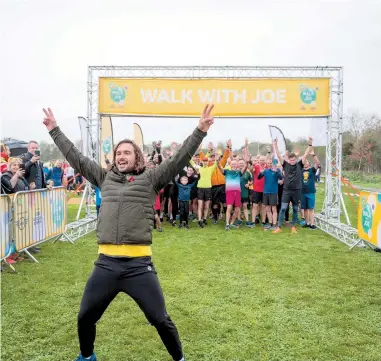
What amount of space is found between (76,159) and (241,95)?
28.2 ft

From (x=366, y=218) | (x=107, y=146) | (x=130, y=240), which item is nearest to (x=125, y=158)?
(x=130, y=240)

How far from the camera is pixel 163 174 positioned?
3.26 m

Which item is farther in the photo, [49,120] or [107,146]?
[107,146]

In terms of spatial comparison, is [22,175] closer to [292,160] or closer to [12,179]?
[12,179]

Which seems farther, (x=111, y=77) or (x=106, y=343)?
(x=111, y=77)

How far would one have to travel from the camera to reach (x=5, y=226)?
650 cm

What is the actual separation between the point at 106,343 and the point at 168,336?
1217 millimetres

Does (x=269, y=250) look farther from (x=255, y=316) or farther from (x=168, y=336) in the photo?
(x=168, y=336)

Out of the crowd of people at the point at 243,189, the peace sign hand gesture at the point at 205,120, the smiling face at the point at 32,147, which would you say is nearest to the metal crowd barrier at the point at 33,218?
the smiling face at the point at 32,147

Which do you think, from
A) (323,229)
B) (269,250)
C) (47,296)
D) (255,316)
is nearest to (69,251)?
(47,296)

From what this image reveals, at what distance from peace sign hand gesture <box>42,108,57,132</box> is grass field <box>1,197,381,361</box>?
221 cm

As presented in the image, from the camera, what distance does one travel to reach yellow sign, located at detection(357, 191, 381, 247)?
7113mm

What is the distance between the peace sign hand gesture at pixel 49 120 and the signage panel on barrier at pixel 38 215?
383cm

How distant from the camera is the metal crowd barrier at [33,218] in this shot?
264 inches
